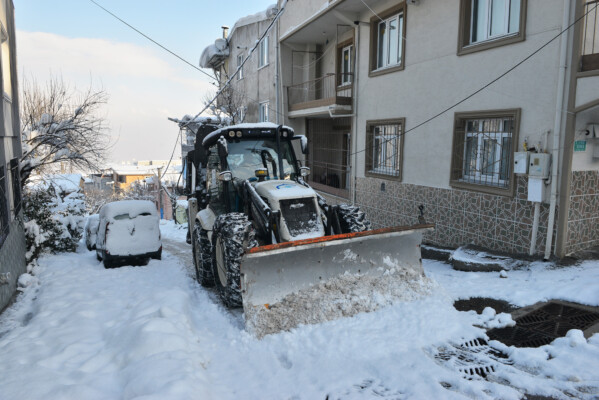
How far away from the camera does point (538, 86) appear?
723 cm

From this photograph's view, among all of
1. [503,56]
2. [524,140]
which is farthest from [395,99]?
[524,140]

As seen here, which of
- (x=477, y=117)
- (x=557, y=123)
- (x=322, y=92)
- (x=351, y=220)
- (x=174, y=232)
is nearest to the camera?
(x=351, y=220)

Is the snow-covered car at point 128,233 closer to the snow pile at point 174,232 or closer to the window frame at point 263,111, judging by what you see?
the snow pile at point 174,232

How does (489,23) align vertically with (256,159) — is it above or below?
above

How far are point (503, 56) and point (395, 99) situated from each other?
3.36 meters

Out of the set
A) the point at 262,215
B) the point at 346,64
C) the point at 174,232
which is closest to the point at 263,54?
the point at 346,64

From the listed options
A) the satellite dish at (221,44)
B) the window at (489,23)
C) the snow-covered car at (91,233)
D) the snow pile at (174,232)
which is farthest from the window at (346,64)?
the satellite dish at (221,44)

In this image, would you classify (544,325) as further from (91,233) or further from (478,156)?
(91,233)

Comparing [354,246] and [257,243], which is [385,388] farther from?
[257,243]

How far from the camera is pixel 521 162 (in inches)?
286

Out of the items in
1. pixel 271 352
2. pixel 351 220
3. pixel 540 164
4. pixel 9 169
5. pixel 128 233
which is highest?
pixel 540 164

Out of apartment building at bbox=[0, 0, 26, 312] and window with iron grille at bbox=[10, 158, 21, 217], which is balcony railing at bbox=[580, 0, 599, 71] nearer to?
apartment building at bbox=[0, 0, 26, 312]

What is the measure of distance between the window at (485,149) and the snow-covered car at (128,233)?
707cm

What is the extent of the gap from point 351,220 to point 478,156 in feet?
13.3
